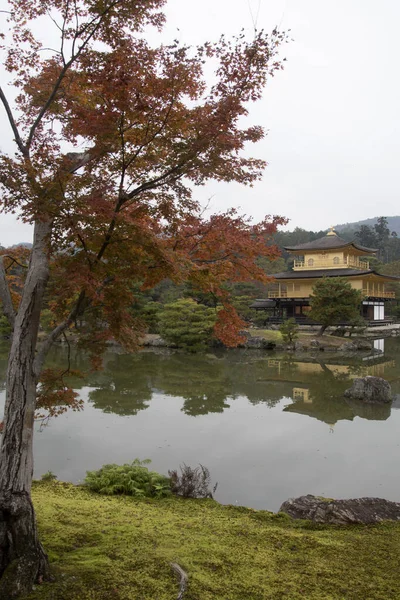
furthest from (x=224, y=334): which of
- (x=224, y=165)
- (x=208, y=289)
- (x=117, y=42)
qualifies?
(x=117, y=42)

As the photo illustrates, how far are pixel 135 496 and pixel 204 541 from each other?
1.34 metres

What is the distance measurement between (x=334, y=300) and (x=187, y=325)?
7.11 metres

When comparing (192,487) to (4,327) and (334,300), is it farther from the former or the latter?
(4,327)

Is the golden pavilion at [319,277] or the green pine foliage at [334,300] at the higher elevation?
the golden pavilion at [319,277]

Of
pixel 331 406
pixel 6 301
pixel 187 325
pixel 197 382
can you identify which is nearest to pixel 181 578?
pixel 6 301

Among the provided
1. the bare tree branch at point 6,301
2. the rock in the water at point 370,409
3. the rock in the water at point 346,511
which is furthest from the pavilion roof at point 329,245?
the bare tree branch at point 6,301

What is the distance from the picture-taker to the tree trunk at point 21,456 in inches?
92.0

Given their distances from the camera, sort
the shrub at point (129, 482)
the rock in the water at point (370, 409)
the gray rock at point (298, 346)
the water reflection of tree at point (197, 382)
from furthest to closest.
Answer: the gray rock at point (298, 346)
the water reflection of tree at point (197, 382)
the rock in the water at point (370, 409)
the shrub at point (129, 482)

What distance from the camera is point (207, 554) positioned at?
279cm

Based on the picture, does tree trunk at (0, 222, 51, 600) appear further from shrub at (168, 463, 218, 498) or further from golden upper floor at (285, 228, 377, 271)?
golden upper floor at (285, 228, 377, 271)

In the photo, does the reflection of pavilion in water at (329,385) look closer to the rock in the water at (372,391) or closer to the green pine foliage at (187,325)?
the rock in the water at (372,391)

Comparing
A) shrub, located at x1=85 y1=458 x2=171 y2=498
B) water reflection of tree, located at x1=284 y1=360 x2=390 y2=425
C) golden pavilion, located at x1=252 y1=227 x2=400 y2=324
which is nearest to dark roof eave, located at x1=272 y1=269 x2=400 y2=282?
golden pavilion, located at x1=252 y1=227 x2=400 y2=324

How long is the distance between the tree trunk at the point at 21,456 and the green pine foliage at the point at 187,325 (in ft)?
46.0

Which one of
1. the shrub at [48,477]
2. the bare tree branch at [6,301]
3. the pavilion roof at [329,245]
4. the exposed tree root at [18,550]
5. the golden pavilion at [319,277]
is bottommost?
the shrub at [48,477]
